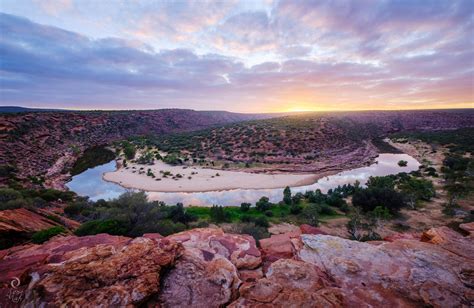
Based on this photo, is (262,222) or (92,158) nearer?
(262,222)

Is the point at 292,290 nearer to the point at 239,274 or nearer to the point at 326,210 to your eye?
the point at 239,274

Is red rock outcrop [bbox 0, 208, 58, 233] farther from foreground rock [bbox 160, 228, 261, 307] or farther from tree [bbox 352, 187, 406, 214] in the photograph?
tree [bbox 352, 187, 406, 214]

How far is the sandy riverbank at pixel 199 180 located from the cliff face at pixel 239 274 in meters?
20.2

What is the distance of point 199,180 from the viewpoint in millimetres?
28688

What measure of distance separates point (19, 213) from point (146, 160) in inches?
1188

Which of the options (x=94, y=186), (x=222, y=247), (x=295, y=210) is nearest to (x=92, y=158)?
(x=94, y=186)

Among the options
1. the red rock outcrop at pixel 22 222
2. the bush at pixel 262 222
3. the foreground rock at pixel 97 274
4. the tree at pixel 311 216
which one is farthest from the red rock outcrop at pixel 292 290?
the tree at pixel 311 216

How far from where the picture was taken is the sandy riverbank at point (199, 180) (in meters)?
26.4

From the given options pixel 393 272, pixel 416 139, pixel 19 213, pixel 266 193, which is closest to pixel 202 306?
pixel 393 272

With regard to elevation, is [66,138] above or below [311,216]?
above

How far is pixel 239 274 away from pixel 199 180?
24183mm

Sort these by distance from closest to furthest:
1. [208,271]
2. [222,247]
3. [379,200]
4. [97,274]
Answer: [97,274] → [208,271] → [222,247] → [379,200]

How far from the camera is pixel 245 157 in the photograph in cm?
4075

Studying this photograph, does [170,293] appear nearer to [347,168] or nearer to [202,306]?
[202,306]
